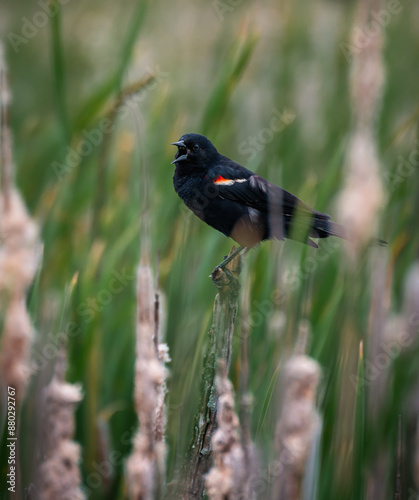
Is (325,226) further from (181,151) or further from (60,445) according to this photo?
(60,445)

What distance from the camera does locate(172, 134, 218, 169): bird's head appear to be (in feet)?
4.78

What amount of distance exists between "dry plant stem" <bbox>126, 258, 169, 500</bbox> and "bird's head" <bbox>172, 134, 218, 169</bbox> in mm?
681

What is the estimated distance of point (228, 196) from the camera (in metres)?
1.53

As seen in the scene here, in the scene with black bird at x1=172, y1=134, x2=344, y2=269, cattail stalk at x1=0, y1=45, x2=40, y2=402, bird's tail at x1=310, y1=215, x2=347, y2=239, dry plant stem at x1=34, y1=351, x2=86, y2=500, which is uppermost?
black bird at x1=172, y1=134, x2=344, y2=269

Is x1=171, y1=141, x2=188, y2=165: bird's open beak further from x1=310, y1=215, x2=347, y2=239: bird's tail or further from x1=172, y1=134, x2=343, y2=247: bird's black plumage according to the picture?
x1=310, y1=215, x2=347, y2=239: bird's tail

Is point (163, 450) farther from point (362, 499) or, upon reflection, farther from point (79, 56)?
point (79, 56)

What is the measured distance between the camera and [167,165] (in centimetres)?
161

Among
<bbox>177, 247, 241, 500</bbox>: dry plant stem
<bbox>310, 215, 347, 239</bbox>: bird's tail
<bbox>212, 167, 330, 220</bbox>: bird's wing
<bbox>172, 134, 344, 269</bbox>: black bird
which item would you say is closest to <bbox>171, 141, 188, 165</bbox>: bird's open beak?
<bbox>172, 134, 344, 269</bbox>: black bird

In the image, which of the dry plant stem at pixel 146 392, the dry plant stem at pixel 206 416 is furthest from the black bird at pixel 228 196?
the dry plant stem at pixel 146 392

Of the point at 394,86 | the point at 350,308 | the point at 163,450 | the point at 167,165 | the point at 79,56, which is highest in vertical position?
the point at 79,56

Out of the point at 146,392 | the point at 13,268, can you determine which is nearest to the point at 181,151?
the point at 13,268

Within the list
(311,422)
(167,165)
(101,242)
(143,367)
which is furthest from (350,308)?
(101,242)

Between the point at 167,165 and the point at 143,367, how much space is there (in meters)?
0.88

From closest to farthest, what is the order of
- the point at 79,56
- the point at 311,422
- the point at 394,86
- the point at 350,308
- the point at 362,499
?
the point at 311,422 < the point at 350,308 < the point at 362,499 < the point at 394,86 < the point at 79,56
